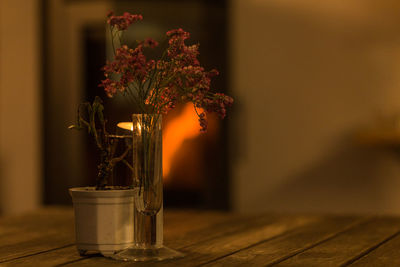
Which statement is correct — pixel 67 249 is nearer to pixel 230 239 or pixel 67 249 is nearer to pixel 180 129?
pixel 230 239

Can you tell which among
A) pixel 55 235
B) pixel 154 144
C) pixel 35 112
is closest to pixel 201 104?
pixel 154 144

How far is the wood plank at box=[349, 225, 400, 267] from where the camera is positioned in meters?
1.06

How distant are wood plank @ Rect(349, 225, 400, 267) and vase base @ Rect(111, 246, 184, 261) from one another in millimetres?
313

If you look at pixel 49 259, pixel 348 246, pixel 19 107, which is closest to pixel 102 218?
pixel 49 259

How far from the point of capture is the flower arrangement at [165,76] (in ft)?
3.36

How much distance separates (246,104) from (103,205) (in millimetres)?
2505

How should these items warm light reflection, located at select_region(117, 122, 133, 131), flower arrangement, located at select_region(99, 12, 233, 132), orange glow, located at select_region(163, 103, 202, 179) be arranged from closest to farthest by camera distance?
flower arrangement, located at select_region(99, 12, 233, 132) < warm light reflection, located at select_region(117, 122, 133, 131) < orange glow, located at select_region(163, 103, 202, 179)

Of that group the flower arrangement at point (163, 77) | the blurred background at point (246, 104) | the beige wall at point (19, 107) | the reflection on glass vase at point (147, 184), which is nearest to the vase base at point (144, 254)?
the reflection on glass vase at point (147, 184)

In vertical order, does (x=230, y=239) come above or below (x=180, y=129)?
below

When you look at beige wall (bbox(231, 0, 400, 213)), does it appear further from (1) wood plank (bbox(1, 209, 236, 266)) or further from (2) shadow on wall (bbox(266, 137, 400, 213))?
(1) wood plank (bbox(1, 209, 236, 266))

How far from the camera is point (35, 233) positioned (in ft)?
4.81

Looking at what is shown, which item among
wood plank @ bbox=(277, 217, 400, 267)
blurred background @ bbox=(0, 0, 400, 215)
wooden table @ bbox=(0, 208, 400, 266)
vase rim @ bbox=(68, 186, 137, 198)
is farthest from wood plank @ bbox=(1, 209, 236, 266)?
blurred background @ bbox=(0, 0, 400, 215)

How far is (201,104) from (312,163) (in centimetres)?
249

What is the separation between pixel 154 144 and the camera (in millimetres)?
1058
